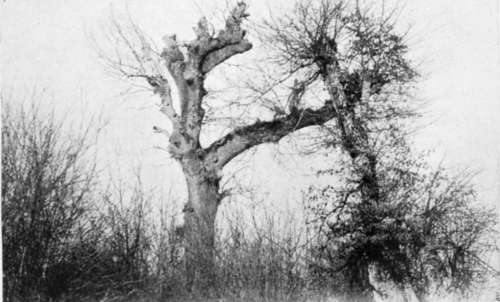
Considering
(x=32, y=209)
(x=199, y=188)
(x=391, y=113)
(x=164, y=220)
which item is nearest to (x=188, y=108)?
(x=199, y=188)

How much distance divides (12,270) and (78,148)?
176cm

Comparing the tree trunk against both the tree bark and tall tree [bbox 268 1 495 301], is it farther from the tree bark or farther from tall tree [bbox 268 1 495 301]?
tall tree [bbox 268 1 495 301]

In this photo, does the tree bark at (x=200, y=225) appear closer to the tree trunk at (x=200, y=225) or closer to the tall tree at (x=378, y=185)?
the tree trunk at (x=200, y=225)

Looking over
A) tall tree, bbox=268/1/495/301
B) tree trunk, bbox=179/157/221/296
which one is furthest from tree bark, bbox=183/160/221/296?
tall tree, bbox=268/1/495/301

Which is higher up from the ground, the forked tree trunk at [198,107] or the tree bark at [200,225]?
the forked tree trunk at [198,107]

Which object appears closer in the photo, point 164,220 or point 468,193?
point 164,220

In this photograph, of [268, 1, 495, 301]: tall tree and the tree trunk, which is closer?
the tree trunk

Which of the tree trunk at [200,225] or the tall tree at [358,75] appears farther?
the tall tree at [358,75]

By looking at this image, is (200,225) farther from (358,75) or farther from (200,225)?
(358,75)

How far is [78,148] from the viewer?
860 centimetres

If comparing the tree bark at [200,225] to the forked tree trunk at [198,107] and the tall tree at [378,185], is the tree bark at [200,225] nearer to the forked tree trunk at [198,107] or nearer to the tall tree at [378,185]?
the forked tree trunk at [198,107]

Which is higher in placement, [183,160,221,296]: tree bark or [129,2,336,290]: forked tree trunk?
[129,2,336,290]: forked tree trunk

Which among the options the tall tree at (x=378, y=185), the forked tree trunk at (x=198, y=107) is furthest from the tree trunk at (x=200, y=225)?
the tall tree at (x=378, y=185)

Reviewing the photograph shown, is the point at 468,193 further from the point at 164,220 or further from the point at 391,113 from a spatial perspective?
the point at 164,220
